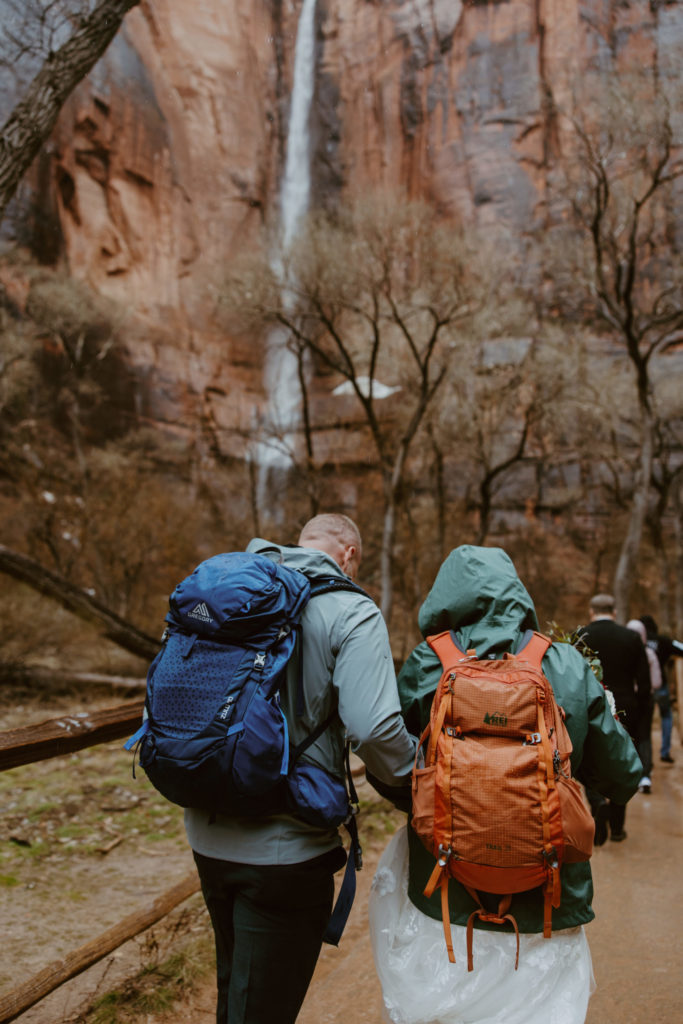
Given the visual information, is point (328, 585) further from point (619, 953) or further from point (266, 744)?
point (619, 953)

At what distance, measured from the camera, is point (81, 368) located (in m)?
25.8

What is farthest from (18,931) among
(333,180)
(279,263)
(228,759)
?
A: (333,180)

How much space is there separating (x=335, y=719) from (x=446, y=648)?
0.41 meters

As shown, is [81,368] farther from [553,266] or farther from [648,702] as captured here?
[648,702]

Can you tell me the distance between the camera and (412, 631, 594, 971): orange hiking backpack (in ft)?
6.32

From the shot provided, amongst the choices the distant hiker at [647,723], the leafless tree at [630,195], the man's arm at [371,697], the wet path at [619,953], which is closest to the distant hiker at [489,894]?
the man's arm at [371,697]

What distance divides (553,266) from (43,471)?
2089 centimetres

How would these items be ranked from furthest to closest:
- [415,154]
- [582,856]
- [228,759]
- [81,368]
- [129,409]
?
[415,154] → [129,409] → [81,368] → [582,856] → [228,759]

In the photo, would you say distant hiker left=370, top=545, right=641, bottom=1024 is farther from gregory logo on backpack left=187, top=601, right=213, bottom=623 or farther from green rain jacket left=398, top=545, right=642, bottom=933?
gregory logo on backpack left=187, top=601, right=213, bottom=623

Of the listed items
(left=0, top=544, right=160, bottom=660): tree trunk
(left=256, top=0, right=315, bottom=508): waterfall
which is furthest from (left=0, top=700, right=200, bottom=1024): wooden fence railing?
(left=256, top=0, right=315, bottom=508): waterfall

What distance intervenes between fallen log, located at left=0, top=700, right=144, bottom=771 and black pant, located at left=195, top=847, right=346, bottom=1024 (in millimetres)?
1792

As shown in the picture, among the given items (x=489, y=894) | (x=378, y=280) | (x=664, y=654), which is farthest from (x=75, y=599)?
(x=378, y=280)

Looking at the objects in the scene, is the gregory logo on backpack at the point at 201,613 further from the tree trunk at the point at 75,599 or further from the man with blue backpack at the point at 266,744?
the tree trunk at the point at 75,599

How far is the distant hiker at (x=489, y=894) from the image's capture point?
206cm
